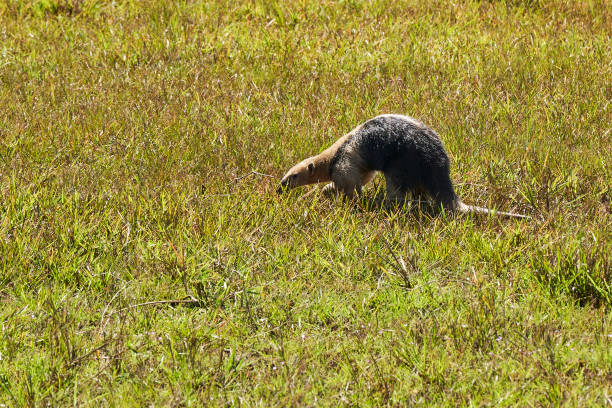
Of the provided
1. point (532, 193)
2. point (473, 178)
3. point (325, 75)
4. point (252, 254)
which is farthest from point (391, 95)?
point (252, 254)

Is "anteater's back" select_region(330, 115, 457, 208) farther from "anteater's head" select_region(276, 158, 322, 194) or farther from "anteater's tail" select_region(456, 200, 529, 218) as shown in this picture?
"anteater's head" select_region(276, 158, 322, 194)

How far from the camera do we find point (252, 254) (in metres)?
4.99

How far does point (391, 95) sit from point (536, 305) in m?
4.06

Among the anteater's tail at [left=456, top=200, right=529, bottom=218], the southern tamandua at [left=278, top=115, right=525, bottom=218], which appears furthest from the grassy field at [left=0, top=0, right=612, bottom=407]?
the southern tamandua at [left=278, top=115, right=525, bottom=218]

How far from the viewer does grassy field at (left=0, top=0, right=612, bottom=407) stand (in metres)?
3.79

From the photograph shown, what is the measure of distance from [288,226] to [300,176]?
940mm

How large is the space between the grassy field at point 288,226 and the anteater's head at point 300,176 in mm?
161

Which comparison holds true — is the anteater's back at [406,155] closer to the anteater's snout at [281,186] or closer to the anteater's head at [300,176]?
the anteater's head at [300,176]

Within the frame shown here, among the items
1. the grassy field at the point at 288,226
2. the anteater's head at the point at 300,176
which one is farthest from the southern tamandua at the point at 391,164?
the grassy field at the point at 288,226

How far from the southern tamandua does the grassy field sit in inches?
9.7

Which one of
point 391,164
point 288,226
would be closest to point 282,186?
point 288,226

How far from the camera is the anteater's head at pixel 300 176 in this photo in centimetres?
620

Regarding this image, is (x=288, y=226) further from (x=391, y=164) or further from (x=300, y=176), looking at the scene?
(x=391, y=164)

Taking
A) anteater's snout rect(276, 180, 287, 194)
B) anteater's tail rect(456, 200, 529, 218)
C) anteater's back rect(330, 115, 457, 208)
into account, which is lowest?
anteater's snout rect(276, 180, 287, 194)
